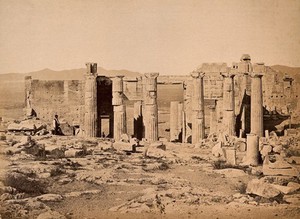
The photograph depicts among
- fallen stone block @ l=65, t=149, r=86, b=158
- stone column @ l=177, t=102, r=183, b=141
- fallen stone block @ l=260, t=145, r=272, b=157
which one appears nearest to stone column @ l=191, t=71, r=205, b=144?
stone column @ l=177, t=102, r=183, b=141

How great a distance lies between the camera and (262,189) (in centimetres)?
1509

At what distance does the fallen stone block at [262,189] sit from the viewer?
15.0m

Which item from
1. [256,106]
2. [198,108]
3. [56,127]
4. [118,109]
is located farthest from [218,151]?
[56,127]

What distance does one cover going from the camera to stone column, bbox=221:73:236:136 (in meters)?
26.3

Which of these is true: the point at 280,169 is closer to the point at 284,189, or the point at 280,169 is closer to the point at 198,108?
the point at 284,189

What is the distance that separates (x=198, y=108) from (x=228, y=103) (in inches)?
73.6

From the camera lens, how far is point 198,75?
84.6 feet

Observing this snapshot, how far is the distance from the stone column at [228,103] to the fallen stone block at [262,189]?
35.7 feet

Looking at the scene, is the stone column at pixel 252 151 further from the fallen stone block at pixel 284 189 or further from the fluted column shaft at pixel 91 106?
the fluted column shaft at pixel 91 106

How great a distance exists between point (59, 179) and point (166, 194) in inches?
154

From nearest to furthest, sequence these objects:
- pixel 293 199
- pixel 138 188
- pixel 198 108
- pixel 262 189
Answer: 1. pixel 293 199
2. pixel 262 189
3. pixel 138 188
4. pixel 198 108

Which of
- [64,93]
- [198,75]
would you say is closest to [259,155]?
[198,75]

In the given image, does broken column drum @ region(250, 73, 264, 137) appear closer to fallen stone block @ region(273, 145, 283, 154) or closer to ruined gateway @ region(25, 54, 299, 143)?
ruined gateway @ region(25, 54, 299, 143)

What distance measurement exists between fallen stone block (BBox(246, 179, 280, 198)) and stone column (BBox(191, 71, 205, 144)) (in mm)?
10561
